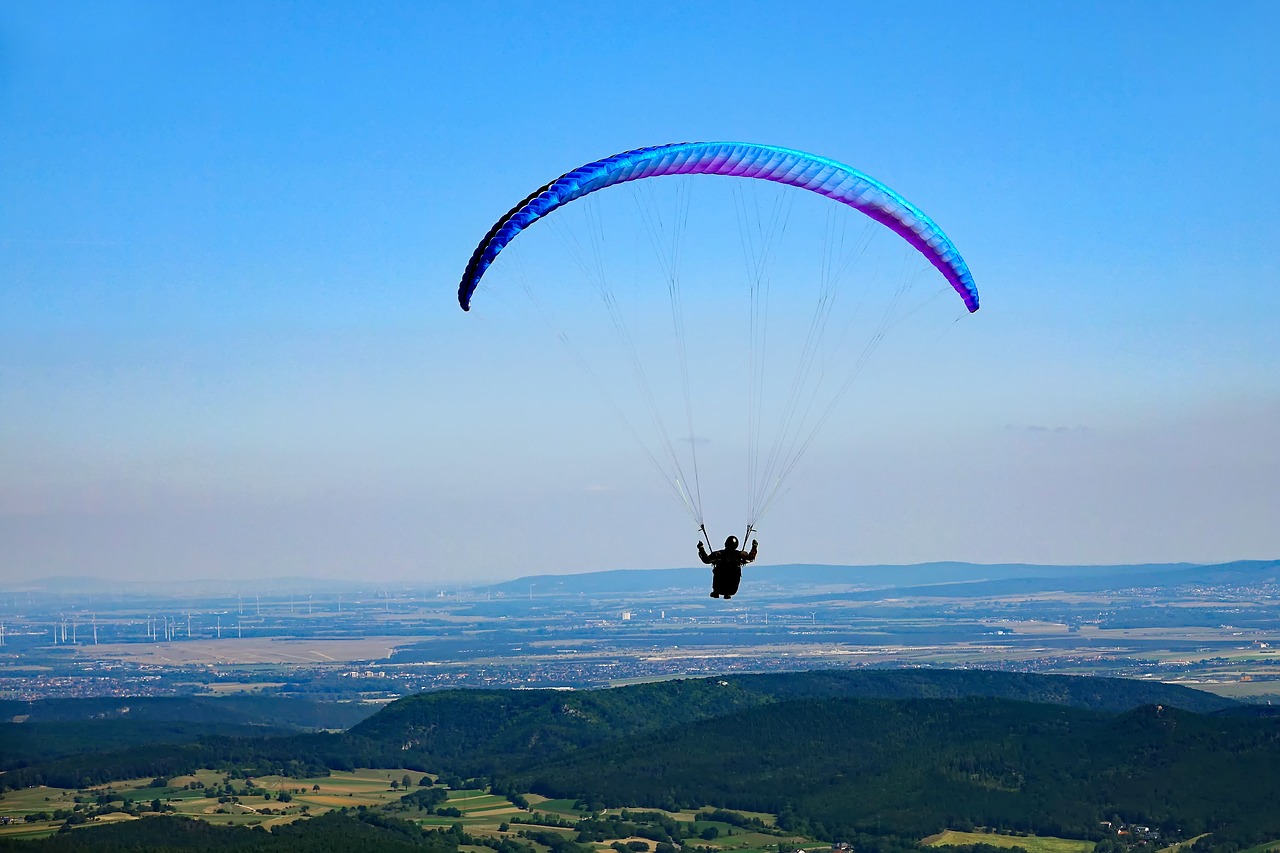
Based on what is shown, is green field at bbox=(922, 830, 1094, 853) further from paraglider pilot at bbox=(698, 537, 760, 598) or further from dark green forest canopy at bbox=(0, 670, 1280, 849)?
paraglider pilot at bbox=(698, 537, 760, 598)

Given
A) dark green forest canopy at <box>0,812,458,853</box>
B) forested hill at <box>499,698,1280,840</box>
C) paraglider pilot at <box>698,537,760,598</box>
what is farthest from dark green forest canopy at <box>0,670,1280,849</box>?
paraglider pilot at <box>698,537,760,598</box>

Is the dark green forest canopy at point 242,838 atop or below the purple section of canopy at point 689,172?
below

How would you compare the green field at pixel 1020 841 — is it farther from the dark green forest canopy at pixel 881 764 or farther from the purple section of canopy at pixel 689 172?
the purple section of canopy at pixel 689 172

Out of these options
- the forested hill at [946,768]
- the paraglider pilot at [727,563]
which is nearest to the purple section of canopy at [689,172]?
the paraglider pilot at [727,563]

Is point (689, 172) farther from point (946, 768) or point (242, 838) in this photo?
point (946, 768)

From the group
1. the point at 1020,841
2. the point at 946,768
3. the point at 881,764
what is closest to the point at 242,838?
the point at 1020,841

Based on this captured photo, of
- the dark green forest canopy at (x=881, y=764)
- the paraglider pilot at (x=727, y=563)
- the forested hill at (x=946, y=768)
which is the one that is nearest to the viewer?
the paraglider pilot at (x=727, y=563)
